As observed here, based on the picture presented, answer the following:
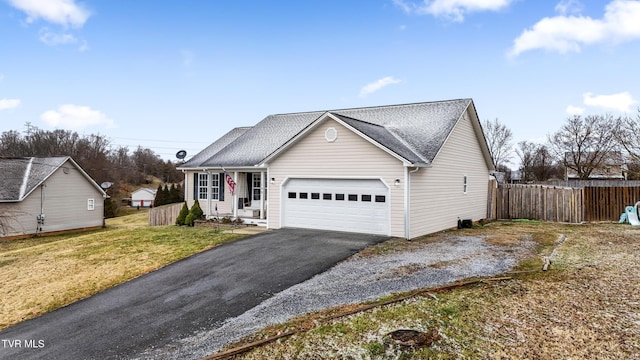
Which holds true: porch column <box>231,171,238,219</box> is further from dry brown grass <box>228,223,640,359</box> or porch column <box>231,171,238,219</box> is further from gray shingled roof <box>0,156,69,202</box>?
gray shingled roof <box>0,156,69,202</box>

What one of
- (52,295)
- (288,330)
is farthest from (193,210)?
(288,330)

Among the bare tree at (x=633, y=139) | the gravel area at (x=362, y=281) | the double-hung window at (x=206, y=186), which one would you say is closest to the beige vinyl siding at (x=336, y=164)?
the gravel area at (x=362, y=281)

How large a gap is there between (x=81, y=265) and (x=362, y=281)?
840cm

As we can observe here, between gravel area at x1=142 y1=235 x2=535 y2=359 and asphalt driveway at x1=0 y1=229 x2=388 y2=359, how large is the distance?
363mm

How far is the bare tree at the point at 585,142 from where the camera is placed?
38344mm

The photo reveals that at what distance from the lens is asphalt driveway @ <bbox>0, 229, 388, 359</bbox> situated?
559 centimetres

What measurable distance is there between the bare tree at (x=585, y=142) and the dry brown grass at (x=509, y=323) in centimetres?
3859

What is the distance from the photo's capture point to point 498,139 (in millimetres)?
44656

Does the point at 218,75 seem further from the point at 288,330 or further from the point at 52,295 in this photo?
the point at 288,330

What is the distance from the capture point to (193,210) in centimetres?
1788

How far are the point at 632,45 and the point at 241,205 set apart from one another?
2112 centimetres

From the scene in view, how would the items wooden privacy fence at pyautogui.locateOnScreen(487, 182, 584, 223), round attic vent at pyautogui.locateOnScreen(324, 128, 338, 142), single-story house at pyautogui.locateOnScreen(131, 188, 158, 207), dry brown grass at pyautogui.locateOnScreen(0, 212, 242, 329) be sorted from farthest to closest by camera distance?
single-story house at pyautogui.locateOnScreen(131, 188, 158, 207) < wooden privacy fence at pyautogui.locateOnScreen(487, 182, 584, 223) < round attic vent at pyautogui.locateOnScreen(324, 128, 338, 142) < dry brown grass at pyautogui.locateOnScreen(0, 212, 242, 329)

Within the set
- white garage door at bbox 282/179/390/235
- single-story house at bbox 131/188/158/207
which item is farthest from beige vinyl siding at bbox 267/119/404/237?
single-story house at bbox 131/188/158/207

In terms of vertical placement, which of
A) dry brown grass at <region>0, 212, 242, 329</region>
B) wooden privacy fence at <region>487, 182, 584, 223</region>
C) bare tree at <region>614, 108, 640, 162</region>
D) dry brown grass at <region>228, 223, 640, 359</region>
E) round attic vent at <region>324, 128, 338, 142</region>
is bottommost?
dry brown grass at <region>0, 212, 242, 329</region>
